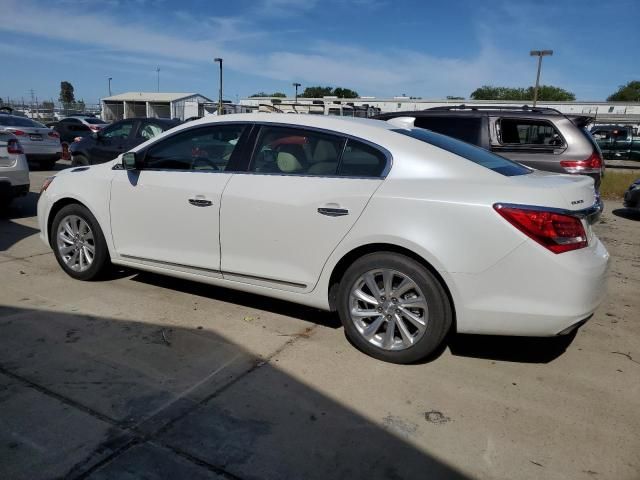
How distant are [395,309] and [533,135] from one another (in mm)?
4836

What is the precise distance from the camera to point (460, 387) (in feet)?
10.5

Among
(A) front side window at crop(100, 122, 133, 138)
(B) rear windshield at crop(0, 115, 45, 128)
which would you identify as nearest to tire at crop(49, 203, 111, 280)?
(A) front side window at crop(100, 122, 133, 138)

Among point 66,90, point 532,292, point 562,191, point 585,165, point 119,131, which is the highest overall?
point 66,90

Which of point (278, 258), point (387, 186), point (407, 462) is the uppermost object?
point (387, 186)

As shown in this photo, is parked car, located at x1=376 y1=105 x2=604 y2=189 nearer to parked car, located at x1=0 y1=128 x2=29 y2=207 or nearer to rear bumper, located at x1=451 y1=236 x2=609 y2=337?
rear bumper, located at x1=451 y1=236 x2=609 y2=337

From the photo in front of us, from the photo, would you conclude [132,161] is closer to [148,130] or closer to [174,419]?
[174,419]

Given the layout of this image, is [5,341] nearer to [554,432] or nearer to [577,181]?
[554,432]

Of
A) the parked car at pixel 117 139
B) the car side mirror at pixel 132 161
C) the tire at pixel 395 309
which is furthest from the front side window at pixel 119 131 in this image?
the tire at pixel 395 309

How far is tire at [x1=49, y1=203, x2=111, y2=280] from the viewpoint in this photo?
470 centimetres

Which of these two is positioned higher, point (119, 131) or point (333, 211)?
point (119, 131)

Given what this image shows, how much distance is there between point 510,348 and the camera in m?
3.81

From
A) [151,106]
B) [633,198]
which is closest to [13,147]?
[633,198]

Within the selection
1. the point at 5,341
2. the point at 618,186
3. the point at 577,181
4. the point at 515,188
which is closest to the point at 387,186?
the point at 515,188

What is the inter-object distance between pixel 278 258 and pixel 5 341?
1.94 m
